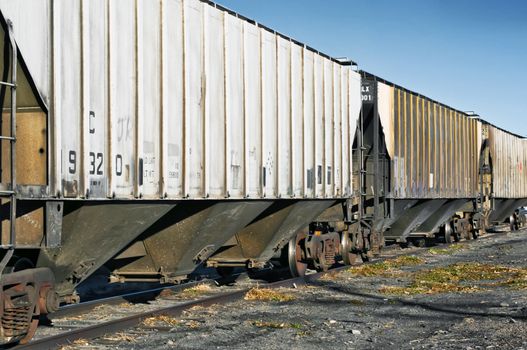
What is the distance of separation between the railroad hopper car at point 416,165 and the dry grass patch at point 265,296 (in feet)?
15.2

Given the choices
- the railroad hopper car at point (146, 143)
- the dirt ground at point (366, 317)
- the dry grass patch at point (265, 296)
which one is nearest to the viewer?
the railroad hopper car at point (146, 143)

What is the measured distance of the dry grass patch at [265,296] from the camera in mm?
11938

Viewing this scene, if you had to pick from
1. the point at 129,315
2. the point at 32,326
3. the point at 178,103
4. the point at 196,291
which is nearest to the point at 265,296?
the point at 196,291

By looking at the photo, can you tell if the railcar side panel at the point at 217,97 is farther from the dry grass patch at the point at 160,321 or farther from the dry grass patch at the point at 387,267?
the dry grass patch at the point at 387,267

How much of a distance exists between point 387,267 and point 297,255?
3.42 m

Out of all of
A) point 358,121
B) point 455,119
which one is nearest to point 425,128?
point 455,119

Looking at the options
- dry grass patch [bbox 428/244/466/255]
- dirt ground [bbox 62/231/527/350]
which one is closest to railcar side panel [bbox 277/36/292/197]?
dirt ground [bbox 62/231/527/350]

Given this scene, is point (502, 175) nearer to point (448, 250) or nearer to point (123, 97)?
point (448, 250)

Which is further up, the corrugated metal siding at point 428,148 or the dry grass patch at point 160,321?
the corrugated metal siding at point 428,148

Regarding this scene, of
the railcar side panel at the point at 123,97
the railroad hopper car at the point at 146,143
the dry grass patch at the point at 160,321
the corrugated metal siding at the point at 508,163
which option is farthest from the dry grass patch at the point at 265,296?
the corrugated metal siding at the point at 508,163

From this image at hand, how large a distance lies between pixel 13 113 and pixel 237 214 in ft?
16.4

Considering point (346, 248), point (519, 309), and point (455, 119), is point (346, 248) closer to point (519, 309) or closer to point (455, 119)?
point (519, 309)

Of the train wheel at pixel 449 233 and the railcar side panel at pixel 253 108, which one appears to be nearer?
the railcar side panel at pixel 253 108

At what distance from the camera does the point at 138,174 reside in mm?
8477
